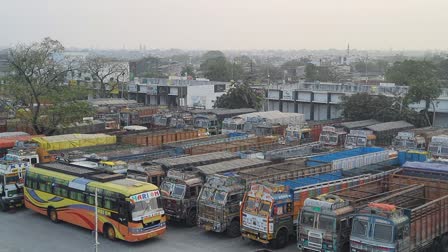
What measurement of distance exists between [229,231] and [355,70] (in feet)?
545

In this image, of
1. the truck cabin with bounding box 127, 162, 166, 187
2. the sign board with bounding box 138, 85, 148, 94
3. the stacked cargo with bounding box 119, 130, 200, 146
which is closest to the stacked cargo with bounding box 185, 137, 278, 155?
the stacked cargo with bounding box 119, 130, 200, 146

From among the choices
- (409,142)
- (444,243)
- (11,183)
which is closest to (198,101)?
(409,142)

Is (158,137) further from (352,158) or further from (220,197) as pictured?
(220,197)

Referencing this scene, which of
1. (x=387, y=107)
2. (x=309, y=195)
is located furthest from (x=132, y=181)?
(x=387, y=107)

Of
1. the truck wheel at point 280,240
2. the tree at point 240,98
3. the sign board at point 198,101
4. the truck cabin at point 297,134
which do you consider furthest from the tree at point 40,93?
the sign board at point 198,101

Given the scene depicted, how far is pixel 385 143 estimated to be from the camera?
125ft

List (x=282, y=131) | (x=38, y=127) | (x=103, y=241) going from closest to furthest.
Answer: (x=103, y=241)
(x=38, y=127)
(x=282, y=131)

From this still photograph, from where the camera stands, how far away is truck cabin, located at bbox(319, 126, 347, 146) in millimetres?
36562

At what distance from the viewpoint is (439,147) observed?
32062mm

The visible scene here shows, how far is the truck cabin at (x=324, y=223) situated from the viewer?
15.9 meters

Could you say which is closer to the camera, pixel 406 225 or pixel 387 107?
pixel 406 225

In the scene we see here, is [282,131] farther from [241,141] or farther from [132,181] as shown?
[132,181]

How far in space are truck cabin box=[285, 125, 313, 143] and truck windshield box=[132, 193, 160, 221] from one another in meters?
19.3

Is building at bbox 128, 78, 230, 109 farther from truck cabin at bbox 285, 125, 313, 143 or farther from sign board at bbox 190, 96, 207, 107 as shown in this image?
truck cabin at bbox 285, 125, 313, 143
